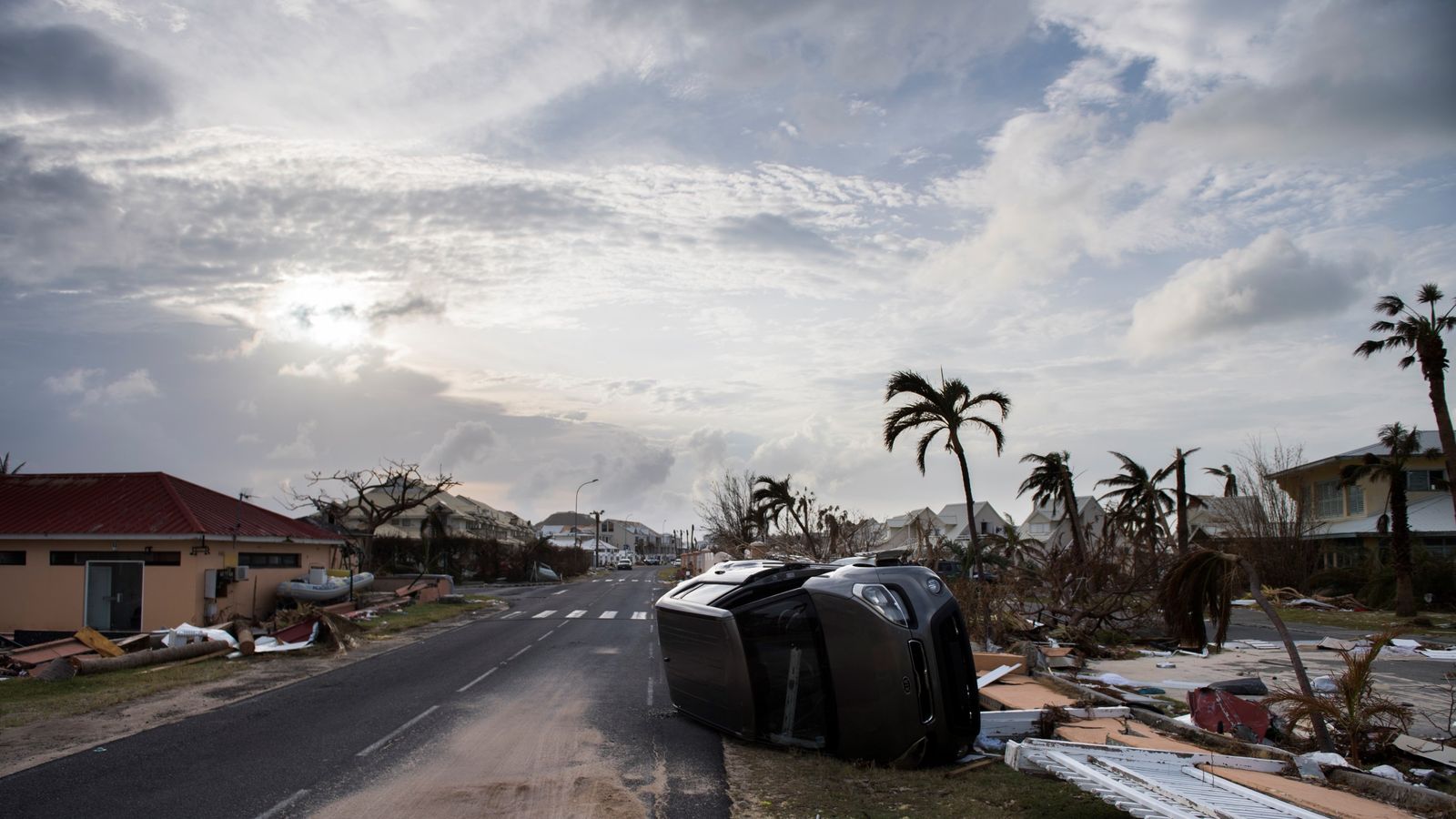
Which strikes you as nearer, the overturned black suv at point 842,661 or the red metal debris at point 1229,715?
the overturned black suv at point 842,661

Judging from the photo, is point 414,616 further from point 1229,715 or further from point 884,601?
point 1229,715

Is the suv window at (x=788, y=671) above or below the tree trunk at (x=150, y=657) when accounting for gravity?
above

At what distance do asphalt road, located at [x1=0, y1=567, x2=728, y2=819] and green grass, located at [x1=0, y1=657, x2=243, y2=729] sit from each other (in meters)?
2.19

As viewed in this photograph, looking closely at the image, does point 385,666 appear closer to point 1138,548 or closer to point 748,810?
point 748,810

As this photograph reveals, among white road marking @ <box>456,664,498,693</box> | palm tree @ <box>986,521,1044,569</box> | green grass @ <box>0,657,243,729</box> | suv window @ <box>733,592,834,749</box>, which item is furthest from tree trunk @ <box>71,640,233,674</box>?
palm tree @ <box>986,521,1044,569</box>

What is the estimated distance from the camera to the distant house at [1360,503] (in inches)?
1507

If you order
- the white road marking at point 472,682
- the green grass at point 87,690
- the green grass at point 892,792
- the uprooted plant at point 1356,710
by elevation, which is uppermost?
the uprooted plant at point 1356,710

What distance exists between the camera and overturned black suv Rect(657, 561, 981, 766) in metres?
8.58

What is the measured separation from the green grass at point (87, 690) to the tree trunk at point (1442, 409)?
31.1m

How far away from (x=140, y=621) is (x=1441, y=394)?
36423mm

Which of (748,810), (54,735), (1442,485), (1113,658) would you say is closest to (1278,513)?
(1442,485)

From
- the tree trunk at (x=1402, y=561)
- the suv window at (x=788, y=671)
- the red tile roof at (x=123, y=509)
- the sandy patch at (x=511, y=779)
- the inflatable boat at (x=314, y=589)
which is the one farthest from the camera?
the inflatable boat at (x=314, y=589)

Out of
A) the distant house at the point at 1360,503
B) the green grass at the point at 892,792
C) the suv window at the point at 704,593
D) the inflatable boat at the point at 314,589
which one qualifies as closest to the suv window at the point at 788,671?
the green grass at the point at 892,792

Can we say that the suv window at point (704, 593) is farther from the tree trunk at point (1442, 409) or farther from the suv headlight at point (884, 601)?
the tree trunk at point (1442, 409)
